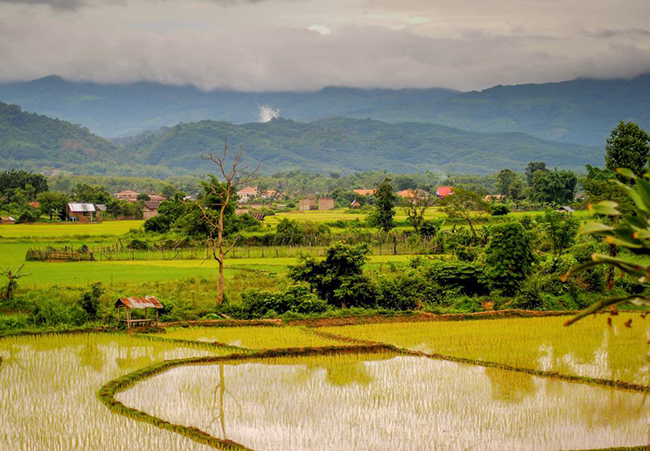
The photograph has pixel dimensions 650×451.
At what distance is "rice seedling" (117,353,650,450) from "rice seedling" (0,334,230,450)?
654 mm

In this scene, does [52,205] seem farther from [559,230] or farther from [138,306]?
[138,306]

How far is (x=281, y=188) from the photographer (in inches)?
6201

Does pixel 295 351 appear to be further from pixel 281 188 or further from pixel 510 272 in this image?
pixel 281 188

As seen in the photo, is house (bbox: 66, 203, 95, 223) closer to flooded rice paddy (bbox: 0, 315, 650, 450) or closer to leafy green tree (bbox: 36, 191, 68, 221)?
leafy green tree (bbox: 36, 191, 68, 221)

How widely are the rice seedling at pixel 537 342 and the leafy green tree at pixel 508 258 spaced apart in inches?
88.8

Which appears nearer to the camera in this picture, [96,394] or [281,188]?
[96,394]

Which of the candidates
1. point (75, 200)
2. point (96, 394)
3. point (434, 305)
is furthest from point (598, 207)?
point (75, 200)

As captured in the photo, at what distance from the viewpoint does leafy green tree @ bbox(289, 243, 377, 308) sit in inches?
749

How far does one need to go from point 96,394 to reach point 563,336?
9668 millimetres

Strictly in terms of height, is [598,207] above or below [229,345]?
above

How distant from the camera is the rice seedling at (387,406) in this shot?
360 inches

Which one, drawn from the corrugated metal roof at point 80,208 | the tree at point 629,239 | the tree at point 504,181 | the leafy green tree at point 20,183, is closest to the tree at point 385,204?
the corrugated metal roof at point 80,208

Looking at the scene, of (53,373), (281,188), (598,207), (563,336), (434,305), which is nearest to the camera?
(598,207)

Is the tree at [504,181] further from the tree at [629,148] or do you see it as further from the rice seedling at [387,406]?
the rice seedling at [387,406]
